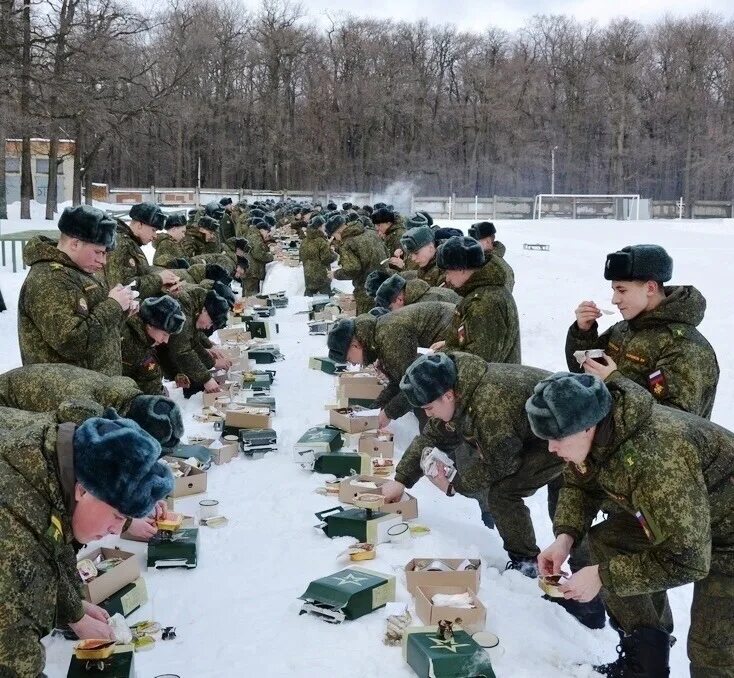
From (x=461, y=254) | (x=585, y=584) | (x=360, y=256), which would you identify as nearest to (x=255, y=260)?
(x=360, y=256)

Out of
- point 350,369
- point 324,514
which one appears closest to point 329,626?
point 324,514

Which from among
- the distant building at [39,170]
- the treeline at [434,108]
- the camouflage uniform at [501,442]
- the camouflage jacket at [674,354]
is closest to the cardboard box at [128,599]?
the camouflage uniform at [501,442]

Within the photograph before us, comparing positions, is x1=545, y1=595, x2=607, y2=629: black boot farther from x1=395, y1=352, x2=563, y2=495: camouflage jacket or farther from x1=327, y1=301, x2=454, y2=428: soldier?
x1=327, y1=301, x2=454, y2=428: soldier

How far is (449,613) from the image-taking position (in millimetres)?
3605

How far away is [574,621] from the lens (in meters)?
4.12

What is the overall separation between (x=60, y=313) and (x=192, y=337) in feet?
8.91

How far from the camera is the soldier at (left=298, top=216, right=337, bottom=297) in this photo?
1466cm

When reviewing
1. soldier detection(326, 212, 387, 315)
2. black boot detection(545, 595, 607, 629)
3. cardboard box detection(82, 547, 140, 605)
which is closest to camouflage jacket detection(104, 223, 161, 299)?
cardboard box detection(82, 547, 140, 605)

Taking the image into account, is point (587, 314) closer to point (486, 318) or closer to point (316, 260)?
point (486, 318)

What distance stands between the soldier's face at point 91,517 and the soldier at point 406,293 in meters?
5.09

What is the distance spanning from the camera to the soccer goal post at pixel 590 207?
3262 centimetres

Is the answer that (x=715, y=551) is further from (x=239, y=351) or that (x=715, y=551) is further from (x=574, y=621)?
(x=239, y=351)

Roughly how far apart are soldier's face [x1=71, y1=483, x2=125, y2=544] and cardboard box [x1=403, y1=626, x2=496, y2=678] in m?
1.38

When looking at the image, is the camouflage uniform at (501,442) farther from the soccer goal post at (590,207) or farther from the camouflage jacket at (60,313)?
the soccer goal post at (590,207)
